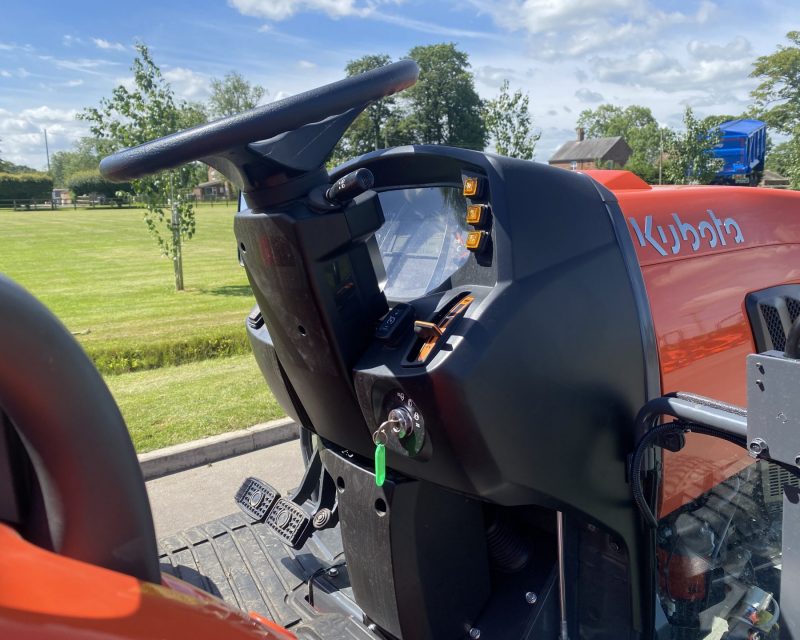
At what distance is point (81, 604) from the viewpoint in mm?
668

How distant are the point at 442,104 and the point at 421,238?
70300 mm

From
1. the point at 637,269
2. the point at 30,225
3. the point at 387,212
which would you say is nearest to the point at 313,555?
the point at 387,212

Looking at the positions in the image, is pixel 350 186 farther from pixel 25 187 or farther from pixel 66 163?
pixel 66 163

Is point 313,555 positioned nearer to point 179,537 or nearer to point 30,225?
point 179,537

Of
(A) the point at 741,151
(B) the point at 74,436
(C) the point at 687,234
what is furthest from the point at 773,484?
(A) the point at 741,151

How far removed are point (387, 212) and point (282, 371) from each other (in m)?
0.63

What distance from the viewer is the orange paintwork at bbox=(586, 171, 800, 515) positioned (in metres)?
1.94

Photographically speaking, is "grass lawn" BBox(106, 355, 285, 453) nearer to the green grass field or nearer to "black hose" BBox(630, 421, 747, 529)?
the green grass field

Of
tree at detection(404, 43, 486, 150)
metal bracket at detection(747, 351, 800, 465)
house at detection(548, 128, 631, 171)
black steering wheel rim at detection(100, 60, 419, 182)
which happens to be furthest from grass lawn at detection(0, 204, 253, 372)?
house at detection(548, 128, 631, 171)

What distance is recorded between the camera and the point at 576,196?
1781 mm

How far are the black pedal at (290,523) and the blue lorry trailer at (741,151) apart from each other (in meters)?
22.2

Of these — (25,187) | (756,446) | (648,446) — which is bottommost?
(648,446)

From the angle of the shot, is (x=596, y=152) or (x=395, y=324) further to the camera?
(x=596, y=152)

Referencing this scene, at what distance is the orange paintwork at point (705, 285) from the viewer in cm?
194
